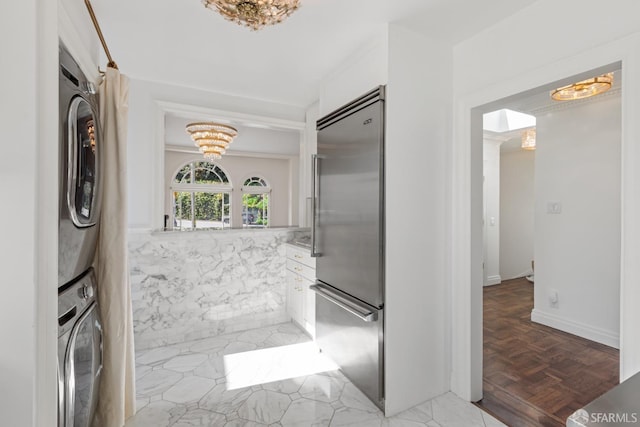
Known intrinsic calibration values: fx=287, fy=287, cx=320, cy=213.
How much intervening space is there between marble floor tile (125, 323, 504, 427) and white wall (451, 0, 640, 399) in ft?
1.49

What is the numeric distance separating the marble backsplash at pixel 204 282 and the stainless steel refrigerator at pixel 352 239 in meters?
0.89

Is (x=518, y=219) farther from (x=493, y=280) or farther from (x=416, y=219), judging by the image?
(x=416, y=219)

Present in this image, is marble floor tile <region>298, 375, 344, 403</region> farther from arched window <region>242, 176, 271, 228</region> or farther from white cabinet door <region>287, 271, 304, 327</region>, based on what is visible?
arched window <region>242, 176, 271, 228</region>

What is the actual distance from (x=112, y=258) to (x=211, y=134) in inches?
102

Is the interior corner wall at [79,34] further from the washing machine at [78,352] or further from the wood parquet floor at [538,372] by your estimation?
the wood parquet floor at [538,372]

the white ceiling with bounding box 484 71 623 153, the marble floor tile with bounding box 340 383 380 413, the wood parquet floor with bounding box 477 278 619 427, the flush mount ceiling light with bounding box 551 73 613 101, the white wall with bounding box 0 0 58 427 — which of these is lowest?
the marble floor tile with bounding box 340 383 380 413

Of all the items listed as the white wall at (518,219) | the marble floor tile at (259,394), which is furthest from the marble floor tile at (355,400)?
the white wall at (518,219)

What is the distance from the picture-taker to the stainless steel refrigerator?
5.98 feet

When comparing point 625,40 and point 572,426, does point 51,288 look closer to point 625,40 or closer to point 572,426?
point 572,426

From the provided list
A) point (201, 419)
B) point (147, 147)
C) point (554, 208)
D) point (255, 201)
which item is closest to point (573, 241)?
point (554, 208)

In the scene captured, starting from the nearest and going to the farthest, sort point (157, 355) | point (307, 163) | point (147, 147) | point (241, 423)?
point (241, 423) < point (157, 355) < point (147, 147) < point (307, 163)

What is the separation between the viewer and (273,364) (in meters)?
2.38

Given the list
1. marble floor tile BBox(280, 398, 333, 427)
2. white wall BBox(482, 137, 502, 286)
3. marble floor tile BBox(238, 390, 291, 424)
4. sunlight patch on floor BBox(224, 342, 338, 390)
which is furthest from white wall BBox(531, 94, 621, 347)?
marble floor tile BBox(238, 390, 291, 424)

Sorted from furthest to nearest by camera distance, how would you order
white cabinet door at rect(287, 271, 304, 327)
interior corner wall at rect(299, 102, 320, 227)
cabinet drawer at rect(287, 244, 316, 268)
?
interior corner wall at rect(299, 102, 320, 227) < white cabinet door at rect(287, 271, 304, 327) < cabinet drawer at rect(287, 244, 316, 268)
